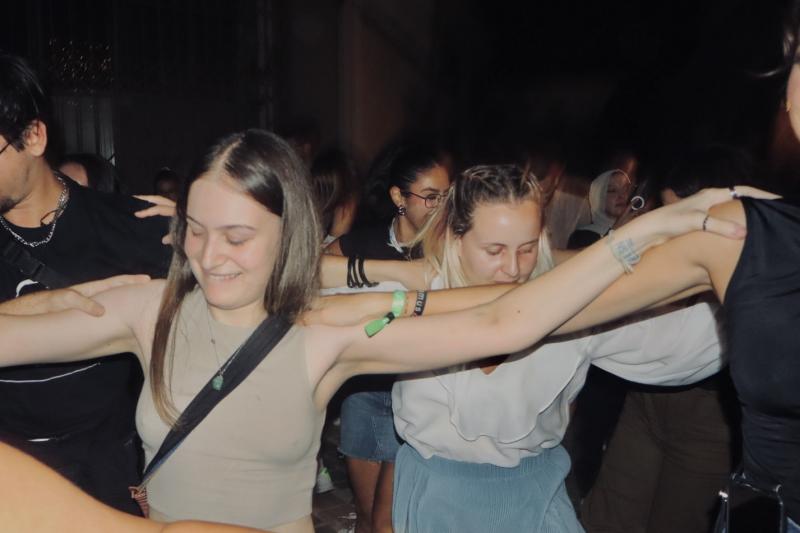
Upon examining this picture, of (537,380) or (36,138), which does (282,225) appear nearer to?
(537,380)

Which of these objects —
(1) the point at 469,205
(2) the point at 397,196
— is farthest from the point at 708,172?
(2) the point at 397,196

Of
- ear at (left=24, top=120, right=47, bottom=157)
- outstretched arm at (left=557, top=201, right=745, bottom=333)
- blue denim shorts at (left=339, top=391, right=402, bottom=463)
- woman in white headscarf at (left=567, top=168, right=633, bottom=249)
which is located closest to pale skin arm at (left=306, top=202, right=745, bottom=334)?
outstretched arm at (left=557, top=201, right=745, bottom=333)

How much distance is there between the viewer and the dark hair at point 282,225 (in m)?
2.06

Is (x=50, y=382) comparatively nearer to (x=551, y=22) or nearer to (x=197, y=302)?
(x=197, y=302)

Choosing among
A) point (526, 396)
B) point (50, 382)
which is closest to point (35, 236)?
point (50, 382)

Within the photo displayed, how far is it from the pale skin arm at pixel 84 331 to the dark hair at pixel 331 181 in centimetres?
297

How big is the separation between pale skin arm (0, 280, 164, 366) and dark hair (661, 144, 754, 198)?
8.75 feet

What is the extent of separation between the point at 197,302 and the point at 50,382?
2.66 ft

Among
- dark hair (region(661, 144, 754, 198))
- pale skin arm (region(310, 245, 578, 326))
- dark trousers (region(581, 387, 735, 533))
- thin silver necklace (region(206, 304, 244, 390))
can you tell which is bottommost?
dark trousers (region(581, 387, 735, 533))

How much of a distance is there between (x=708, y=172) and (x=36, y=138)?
3.00 meters

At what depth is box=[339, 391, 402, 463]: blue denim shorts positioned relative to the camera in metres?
3.72

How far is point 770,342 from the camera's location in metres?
1.78

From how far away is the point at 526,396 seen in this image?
2.58 meters

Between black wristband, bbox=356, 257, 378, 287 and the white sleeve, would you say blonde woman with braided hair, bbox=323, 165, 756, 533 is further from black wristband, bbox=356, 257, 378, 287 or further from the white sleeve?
black wristband, bbox=356, 257, 378, 287
